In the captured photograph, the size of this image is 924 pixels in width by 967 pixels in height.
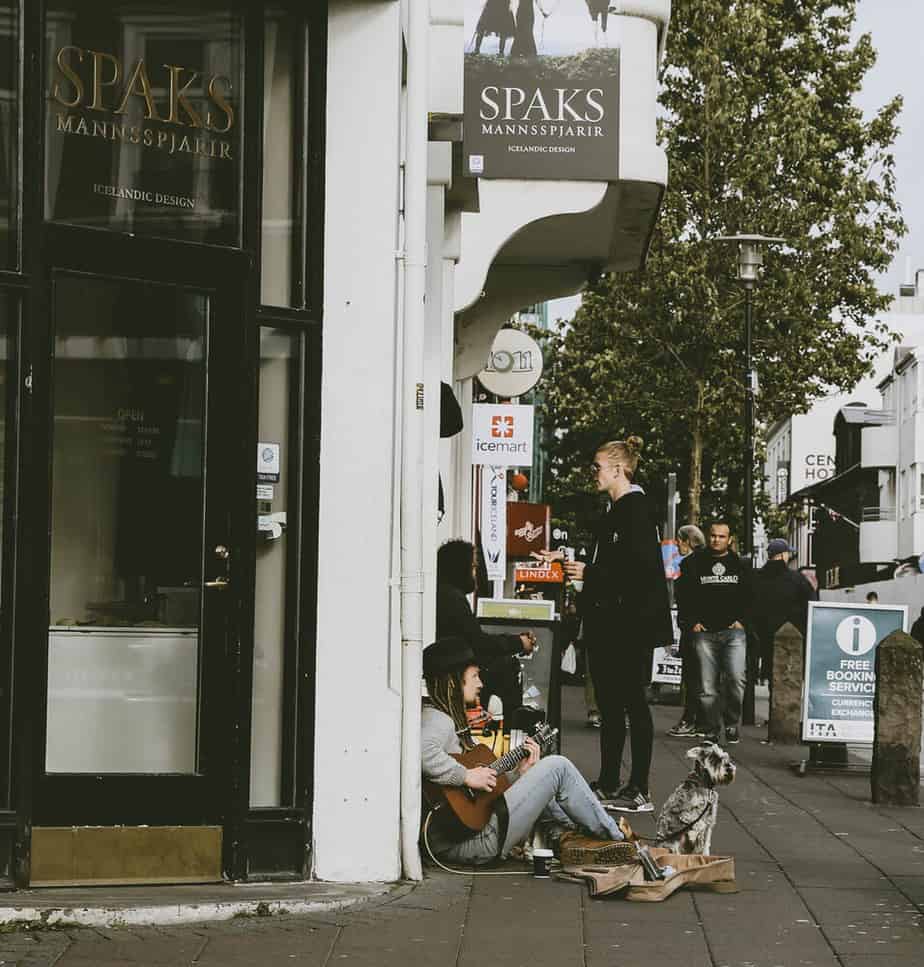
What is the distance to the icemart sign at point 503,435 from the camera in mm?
22609

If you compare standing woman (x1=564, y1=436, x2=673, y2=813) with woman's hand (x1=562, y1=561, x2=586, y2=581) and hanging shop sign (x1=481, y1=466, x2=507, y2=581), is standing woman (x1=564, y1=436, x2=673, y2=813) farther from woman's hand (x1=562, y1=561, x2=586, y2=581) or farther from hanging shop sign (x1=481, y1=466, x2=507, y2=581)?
hanging shop sign (x1=481, y1=466, x2=507, y2=581)

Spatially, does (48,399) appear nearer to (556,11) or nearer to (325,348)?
(325,348)

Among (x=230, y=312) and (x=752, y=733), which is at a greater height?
(x=230, y=312)

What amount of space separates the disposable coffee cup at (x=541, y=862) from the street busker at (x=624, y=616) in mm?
2372

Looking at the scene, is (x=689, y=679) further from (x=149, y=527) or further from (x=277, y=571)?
(x=149, y=527)

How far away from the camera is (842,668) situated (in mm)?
15211

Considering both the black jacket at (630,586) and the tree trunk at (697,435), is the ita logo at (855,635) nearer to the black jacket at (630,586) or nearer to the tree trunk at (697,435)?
the black jacket at (630,586)

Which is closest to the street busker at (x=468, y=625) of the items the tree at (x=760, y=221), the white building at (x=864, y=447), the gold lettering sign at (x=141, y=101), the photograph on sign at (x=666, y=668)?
the gold lettering sign at (x=141, y=101)

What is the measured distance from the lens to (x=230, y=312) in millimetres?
8508

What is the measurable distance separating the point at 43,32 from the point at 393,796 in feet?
11.5

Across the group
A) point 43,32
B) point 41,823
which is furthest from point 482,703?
point 43,32

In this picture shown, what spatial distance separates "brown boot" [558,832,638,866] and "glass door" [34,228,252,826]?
1.64 metres

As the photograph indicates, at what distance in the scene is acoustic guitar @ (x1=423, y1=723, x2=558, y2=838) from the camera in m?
9.01

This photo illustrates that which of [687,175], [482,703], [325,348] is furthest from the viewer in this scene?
[687,175]
